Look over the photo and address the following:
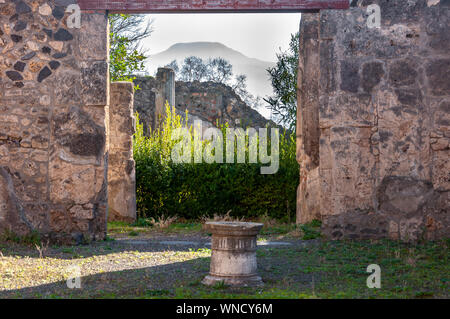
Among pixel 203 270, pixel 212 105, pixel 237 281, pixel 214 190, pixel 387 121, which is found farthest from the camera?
pixel 212 105

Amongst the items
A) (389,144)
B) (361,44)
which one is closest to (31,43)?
(361,44)

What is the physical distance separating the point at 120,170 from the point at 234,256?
611 cm

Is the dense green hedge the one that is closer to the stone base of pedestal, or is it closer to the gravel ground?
the gravel ground

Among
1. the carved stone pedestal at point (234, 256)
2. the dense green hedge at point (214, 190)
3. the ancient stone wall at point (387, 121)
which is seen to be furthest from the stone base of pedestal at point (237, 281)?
the dense green hedge at point (214, 190)

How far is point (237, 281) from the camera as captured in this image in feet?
14.8

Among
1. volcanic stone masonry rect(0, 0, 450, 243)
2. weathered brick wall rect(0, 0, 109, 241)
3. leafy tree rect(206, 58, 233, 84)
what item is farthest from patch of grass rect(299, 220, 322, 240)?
leafy tree rect(206, 58, 233, 84)

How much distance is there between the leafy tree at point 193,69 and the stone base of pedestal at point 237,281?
1076 inches

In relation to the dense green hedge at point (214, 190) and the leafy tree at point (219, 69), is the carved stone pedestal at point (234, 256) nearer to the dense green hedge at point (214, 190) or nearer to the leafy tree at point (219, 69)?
the dense green hedge at point (214, 190)

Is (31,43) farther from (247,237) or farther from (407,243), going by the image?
(407,243)

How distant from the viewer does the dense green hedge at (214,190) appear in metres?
10.8

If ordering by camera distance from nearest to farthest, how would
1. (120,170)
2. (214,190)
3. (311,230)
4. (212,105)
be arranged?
(311,230) < (120,170) < (214,190) < (212,105)

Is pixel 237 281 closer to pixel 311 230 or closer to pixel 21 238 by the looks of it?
pixel 21 238

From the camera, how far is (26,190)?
6992 millimetres

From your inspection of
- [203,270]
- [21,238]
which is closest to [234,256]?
[203,270]
